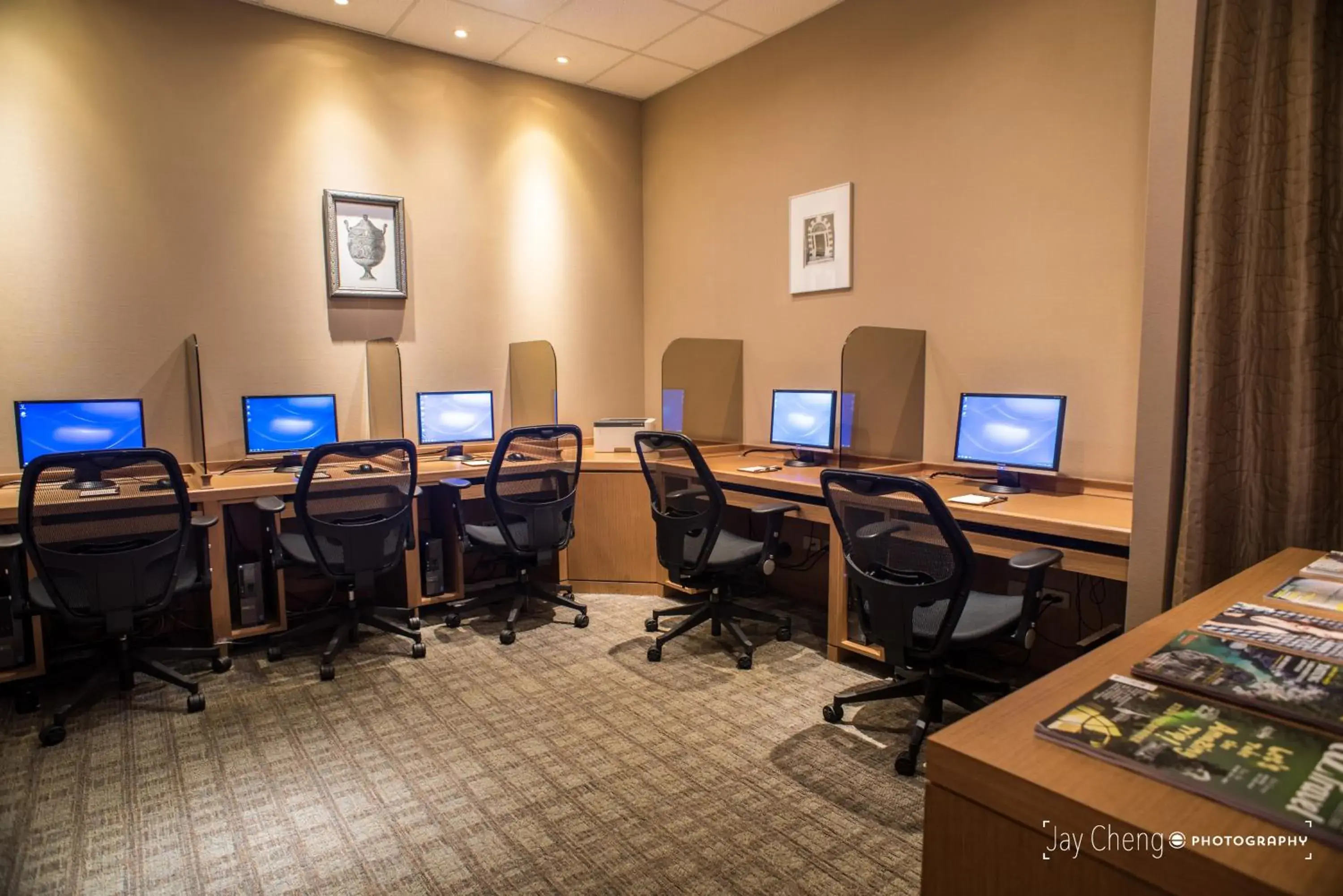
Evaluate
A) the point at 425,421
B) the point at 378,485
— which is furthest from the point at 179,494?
the point at 425,421

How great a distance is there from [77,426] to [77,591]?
1.06 meters

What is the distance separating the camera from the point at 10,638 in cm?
321

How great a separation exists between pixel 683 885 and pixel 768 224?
144 inches

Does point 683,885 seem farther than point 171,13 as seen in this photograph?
No

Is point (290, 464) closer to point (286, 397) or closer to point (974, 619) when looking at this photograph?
point (286, 397)

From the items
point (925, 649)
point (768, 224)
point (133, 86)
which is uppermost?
point (133, 86)

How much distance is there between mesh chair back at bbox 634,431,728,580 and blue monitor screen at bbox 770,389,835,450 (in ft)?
3.10

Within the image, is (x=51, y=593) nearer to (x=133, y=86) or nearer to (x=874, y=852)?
(x=133, y=86)

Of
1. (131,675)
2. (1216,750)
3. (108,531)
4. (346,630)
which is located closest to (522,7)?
(108,531)

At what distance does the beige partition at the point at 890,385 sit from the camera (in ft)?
12.6

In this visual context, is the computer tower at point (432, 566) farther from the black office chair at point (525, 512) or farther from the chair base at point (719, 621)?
the chair base at point (719, 621)

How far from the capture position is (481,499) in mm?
4516

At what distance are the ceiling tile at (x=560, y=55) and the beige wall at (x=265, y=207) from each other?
0.11 m

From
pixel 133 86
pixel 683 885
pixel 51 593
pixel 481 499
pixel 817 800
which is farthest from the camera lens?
pixel 481 499
